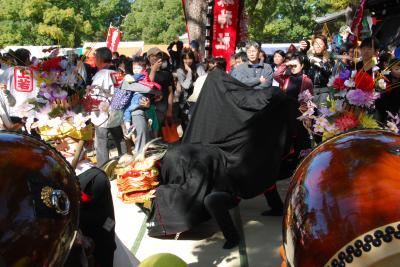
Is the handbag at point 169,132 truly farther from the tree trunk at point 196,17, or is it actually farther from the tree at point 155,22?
the tree at point 155,22

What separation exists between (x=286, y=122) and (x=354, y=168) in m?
3.51

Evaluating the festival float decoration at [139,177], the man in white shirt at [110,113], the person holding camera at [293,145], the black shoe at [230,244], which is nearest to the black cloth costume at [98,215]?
the festival float decoration at [139,177]

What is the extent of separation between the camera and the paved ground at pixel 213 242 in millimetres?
4094

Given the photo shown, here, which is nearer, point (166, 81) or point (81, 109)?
point (81, 109)

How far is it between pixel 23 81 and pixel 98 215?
1.18 metres

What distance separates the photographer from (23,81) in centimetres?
310

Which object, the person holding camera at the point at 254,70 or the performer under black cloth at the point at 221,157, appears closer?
the performer under black cloth at the point at 221,157

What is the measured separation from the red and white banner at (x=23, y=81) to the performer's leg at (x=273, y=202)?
9.08 feet

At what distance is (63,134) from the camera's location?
252 centimetres

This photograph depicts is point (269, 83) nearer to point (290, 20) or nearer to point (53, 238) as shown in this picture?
point (53, 238)

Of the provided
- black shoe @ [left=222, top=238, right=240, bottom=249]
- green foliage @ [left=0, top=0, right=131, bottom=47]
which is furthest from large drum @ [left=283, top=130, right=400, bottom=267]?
green foliage @ [left=0, top=0, right=131, bottom=47]

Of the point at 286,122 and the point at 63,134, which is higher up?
the point at 63,134

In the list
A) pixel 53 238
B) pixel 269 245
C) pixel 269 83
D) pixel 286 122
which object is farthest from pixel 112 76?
pixel 53 238

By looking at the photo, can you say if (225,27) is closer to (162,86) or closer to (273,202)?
(162,86)
